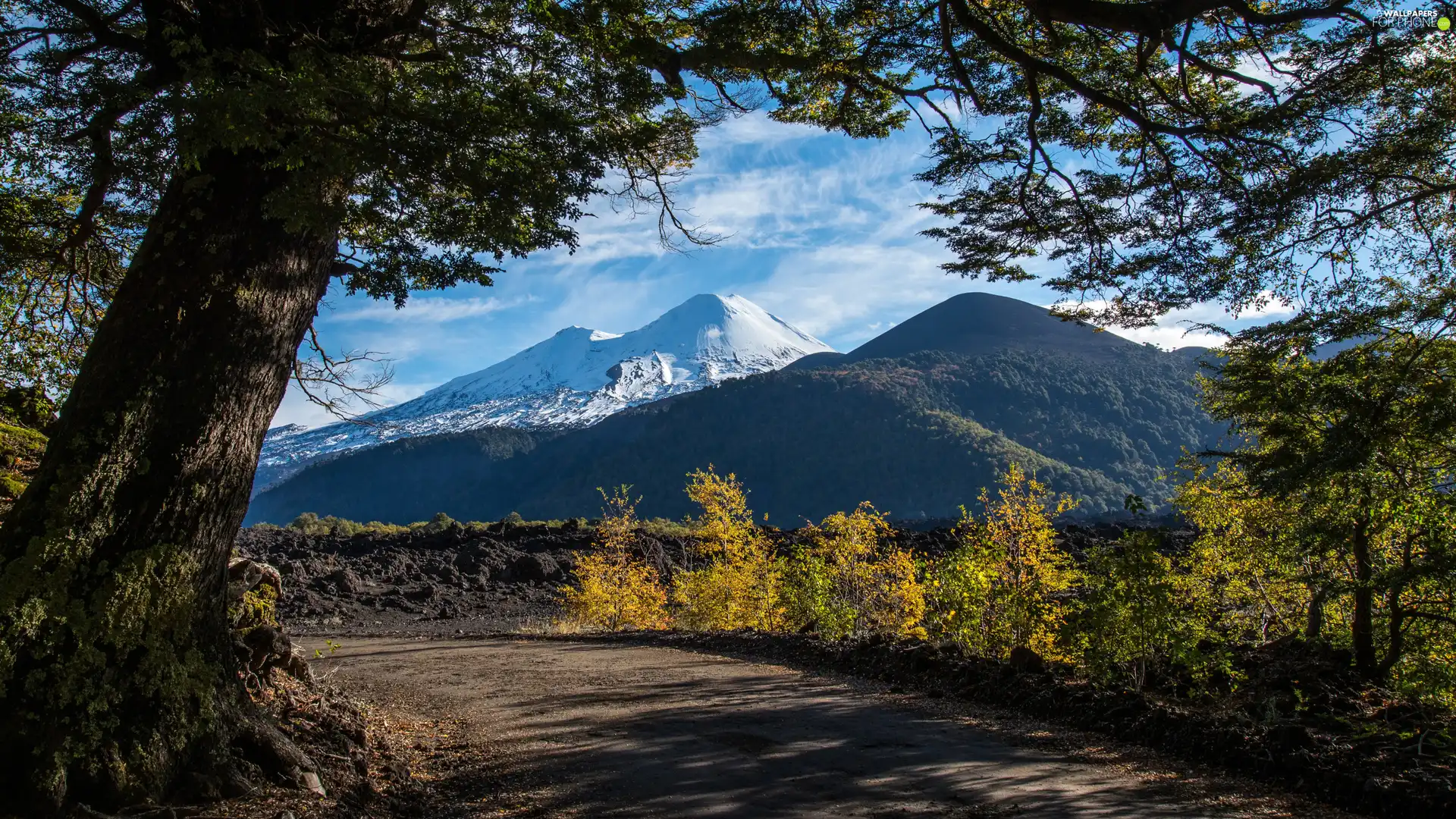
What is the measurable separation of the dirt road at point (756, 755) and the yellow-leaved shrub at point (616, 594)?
864 cm

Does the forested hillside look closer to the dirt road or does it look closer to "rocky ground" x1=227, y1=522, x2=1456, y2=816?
"rocky ground" x1=227, y1=522, x2=1456, y2=816

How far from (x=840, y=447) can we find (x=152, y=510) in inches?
4122

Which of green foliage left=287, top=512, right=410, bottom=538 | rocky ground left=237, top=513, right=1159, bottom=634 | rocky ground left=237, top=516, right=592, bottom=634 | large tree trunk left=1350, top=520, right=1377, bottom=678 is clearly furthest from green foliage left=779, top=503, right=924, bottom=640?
green foliage left=287, top=512, right=410, bottom=538

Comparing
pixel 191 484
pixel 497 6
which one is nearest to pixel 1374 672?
pixel 191 484

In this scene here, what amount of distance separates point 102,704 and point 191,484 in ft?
2.87

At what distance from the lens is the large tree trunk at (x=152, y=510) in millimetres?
2773

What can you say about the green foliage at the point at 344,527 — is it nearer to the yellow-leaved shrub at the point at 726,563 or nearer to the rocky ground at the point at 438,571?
the rocky ground at the point at 438,571

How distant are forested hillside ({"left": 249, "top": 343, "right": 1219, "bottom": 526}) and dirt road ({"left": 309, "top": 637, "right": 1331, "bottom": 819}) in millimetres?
77120

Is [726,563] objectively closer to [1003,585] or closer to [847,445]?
[1003,585]

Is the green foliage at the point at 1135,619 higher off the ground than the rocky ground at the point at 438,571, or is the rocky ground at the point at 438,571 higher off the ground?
the green foliage at the point at 1135,619

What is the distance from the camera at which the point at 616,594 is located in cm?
1614

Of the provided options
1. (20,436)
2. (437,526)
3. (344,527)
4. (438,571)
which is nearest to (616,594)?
(20,436)

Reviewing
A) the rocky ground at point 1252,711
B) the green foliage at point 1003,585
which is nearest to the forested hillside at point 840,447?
the green foliage at point 1003,585

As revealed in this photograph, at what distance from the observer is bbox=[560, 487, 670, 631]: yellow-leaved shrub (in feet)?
52.2
